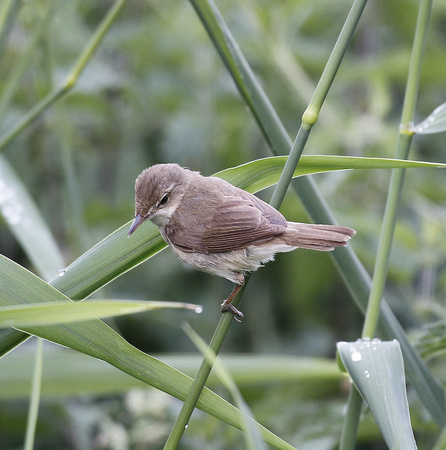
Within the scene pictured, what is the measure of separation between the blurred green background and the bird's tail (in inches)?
36.1

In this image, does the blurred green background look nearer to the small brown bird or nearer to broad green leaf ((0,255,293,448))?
the small brown bird

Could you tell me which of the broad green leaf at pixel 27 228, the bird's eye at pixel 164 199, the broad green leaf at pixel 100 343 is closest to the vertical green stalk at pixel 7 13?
the broad green leaf at pixel 27 228

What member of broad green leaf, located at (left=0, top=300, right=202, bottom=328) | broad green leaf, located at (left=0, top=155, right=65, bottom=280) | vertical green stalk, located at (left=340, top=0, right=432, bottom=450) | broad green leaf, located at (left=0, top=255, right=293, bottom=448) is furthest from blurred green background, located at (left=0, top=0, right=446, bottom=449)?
broad green leaf, located at (left=0, top=300, right=202, bottom=328)

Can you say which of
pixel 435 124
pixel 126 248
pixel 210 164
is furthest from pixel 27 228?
pixel 210 164

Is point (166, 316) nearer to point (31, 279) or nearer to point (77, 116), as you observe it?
point (77, 116)

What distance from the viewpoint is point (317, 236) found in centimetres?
169

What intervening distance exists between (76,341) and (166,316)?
2.27 metres

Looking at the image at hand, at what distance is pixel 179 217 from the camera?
1938 millimetres

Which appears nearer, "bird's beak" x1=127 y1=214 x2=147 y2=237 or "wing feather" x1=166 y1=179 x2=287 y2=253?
"bird's beak" x1=127 y1=214 x2=147 y2=237

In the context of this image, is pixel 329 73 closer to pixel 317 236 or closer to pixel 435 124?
pixel 435 124

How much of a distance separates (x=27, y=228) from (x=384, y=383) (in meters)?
1.27

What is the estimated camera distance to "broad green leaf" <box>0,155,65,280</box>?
186cm

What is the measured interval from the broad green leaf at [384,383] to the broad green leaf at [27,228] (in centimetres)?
99

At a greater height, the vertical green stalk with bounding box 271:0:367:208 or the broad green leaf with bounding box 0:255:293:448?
the vertical green stalk with bounding box 271:0:367:208
